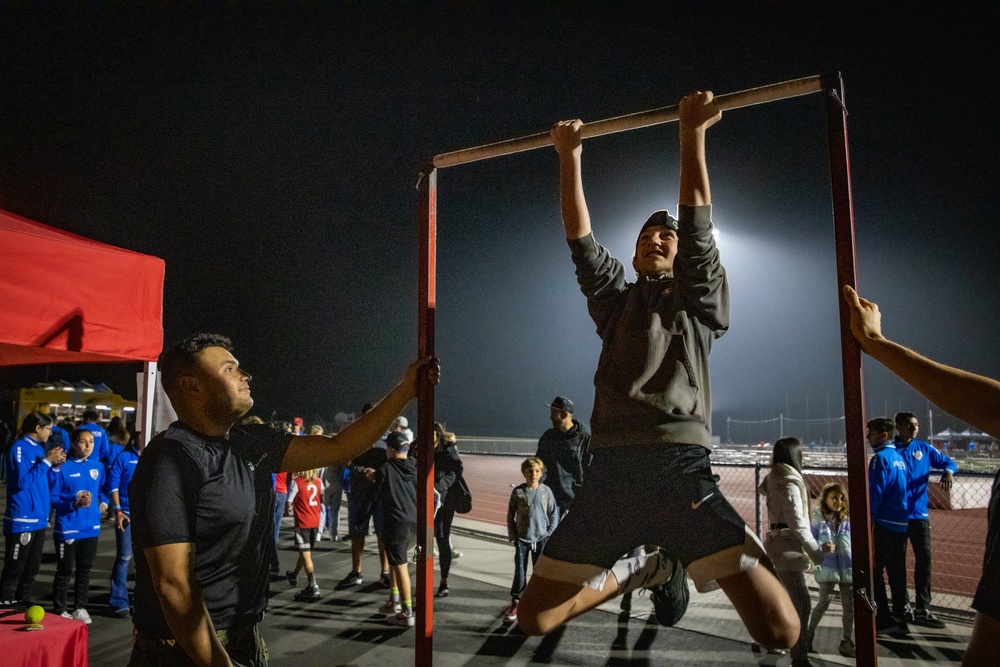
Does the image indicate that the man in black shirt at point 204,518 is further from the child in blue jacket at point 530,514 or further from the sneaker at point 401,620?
the child in blue jacket at point 530,514

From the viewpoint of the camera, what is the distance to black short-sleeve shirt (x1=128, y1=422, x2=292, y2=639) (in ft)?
6.59

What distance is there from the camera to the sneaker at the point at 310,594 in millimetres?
6693

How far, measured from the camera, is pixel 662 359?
2.36 metres

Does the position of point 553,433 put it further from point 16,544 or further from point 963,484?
point 963,484

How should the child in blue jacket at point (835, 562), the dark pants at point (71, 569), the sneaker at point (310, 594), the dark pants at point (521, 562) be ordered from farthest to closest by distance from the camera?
the sneaker at point (310, 594)
the dark pants at point (521, 562)
the dark pants at point (71, 569)
the child in blue jacket at point (835, 562)

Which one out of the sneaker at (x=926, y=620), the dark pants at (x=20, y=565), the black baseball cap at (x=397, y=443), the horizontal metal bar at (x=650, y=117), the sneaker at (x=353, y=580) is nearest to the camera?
the horizontal metal bar at (x=650, y=117)

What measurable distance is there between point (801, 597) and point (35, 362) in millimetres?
5605

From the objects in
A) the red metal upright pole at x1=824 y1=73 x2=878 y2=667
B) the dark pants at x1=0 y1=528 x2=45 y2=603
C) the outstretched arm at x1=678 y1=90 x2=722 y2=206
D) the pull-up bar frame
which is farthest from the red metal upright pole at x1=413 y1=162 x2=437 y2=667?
the dark pants at x1=0 y1=528 x2=45 y2=603

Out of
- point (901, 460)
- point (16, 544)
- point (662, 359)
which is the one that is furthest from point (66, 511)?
point (901, 460)

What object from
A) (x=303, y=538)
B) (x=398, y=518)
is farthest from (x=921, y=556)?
(x=303, y=538)

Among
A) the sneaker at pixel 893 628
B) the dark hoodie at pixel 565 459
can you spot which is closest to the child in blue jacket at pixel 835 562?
the sneaker at pixel 893 628

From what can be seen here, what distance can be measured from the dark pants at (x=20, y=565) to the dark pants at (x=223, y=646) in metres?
5.08

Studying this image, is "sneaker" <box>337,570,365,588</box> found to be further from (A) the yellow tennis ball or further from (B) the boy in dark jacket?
(A) the yellow tennis ball

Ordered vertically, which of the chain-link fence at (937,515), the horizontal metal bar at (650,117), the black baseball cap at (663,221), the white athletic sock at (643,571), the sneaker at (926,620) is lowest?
the chain-link fence at (937,515)
